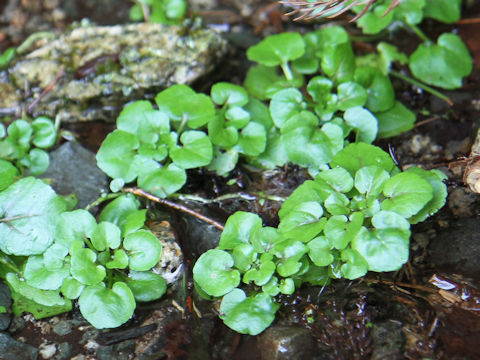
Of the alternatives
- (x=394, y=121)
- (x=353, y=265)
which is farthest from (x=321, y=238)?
(x=394, y=121)

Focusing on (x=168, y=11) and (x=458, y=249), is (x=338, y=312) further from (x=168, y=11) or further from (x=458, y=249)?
(x=168, y=11)

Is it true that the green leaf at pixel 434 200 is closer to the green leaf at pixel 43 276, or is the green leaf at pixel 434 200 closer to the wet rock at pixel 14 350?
the green leaf at pixel 43 276

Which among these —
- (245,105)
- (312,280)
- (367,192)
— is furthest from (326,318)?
(245,105)

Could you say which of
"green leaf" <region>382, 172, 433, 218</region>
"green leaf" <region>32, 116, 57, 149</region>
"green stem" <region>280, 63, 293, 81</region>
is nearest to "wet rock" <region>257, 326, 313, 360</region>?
"green leaf" <region>382, 172, 433, 218</region>

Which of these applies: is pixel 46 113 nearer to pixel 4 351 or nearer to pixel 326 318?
pixel 4 351

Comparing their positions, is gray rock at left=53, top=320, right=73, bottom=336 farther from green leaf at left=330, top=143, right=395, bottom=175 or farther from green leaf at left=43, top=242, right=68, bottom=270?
green leaf at left=330, top=143, right=395, bottom=175

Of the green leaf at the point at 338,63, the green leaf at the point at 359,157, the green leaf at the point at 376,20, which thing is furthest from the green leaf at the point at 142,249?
the green leaf at the point at 376,20
